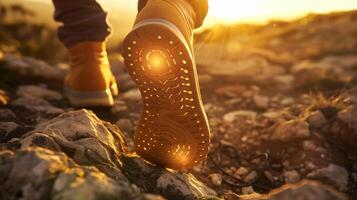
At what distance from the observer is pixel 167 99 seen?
5.47 feet

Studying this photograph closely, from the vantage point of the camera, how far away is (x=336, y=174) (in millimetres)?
Answer: 2303

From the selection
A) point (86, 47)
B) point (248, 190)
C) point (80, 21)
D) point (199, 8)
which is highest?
point (199, 8)

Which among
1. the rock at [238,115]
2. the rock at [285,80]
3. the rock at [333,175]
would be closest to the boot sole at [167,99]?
the rock at [333,175]

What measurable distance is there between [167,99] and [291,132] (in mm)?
1358

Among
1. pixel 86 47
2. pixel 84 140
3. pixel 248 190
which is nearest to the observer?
pixel 84 140

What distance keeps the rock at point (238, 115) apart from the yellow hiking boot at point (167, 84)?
1491mm

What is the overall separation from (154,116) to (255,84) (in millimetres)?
2868

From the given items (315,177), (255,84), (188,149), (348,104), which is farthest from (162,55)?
(255,84)

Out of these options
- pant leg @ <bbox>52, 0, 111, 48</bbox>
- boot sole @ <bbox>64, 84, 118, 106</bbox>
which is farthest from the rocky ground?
pant leg @ <bbox>52, 0, 111, 48</bbox>

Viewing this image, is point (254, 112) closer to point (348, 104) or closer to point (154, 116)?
point (348, 104)

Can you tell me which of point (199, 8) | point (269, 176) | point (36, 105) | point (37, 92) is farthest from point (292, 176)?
point (37, 92)

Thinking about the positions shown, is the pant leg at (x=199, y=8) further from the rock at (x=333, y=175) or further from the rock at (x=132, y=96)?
the rock at (x=132, y=96)

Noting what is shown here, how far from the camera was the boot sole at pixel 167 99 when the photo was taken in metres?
1.56

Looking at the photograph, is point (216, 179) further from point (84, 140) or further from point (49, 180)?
point (49, 180)
